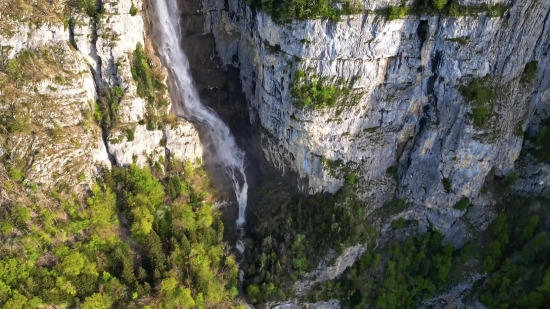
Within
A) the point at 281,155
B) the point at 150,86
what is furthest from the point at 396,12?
the point at 150,86

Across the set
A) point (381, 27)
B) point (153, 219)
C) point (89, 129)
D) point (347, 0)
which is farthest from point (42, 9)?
point (381, 27)

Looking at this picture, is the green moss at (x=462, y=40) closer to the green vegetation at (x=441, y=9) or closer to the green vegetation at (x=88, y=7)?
the green vegetation at (x=441, y=9)

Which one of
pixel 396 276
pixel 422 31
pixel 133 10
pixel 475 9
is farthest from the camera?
pixel 396 276

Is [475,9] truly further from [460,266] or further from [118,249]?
[118,249]

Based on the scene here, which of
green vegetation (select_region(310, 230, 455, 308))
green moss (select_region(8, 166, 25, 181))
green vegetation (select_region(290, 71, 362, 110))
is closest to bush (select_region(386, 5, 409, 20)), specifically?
green vegetation (select_region(290, 71, 362, 110))

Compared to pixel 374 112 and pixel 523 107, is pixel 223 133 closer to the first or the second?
pixel 374 112

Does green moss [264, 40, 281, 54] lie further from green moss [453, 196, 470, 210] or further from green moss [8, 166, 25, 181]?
green moss [8, 166, 25, 181]
